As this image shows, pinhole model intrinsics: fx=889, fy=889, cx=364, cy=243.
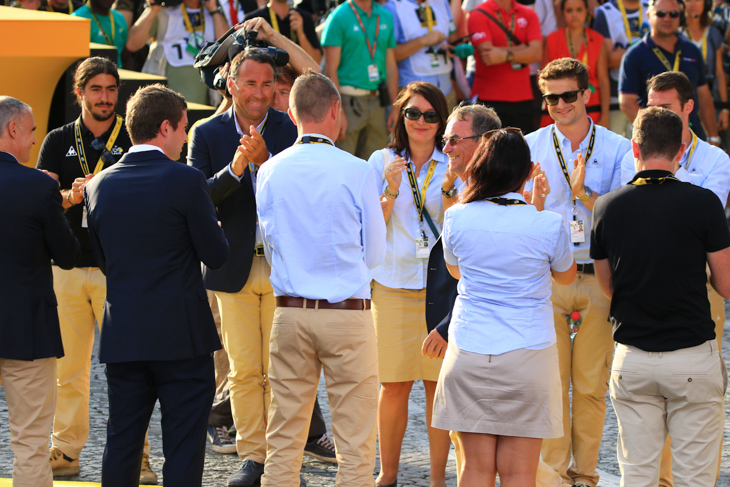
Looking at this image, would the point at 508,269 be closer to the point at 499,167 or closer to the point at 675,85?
the point at 499,167

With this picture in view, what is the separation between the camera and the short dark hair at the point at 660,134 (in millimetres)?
3811

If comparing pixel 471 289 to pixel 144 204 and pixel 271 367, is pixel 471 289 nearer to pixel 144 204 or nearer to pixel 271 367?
pixel 271 367

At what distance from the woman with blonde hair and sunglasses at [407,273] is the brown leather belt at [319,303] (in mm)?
707

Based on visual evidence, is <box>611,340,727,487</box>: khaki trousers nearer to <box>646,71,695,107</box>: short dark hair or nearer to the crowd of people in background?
the crowd of people in background

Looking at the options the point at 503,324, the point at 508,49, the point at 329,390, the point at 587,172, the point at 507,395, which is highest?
the point at 508,49

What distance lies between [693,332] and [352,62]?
Answer: 5783 mm

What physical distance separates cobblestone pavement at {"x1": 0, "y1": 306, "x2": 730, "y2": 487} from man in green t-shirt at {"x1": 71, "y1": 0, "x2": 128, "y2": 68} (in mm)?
4294

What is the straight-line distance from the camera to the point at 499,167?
11.8 ft

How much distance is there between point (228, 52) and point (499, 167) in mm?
2259

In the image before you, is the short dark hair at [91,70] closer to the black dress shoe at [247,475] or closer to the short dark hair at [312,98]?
the short dark hair at [312,98]

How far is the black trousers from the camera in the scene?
383 centimetres

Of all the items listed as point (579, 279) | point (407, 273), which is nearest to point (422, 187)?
point (407, 273)

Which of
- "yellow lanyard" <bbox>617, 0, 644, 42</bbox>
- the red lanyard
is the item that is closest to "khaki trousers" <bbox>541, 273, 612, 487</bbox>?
the red lanyard

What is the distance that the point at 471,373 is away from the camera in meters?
3.59
